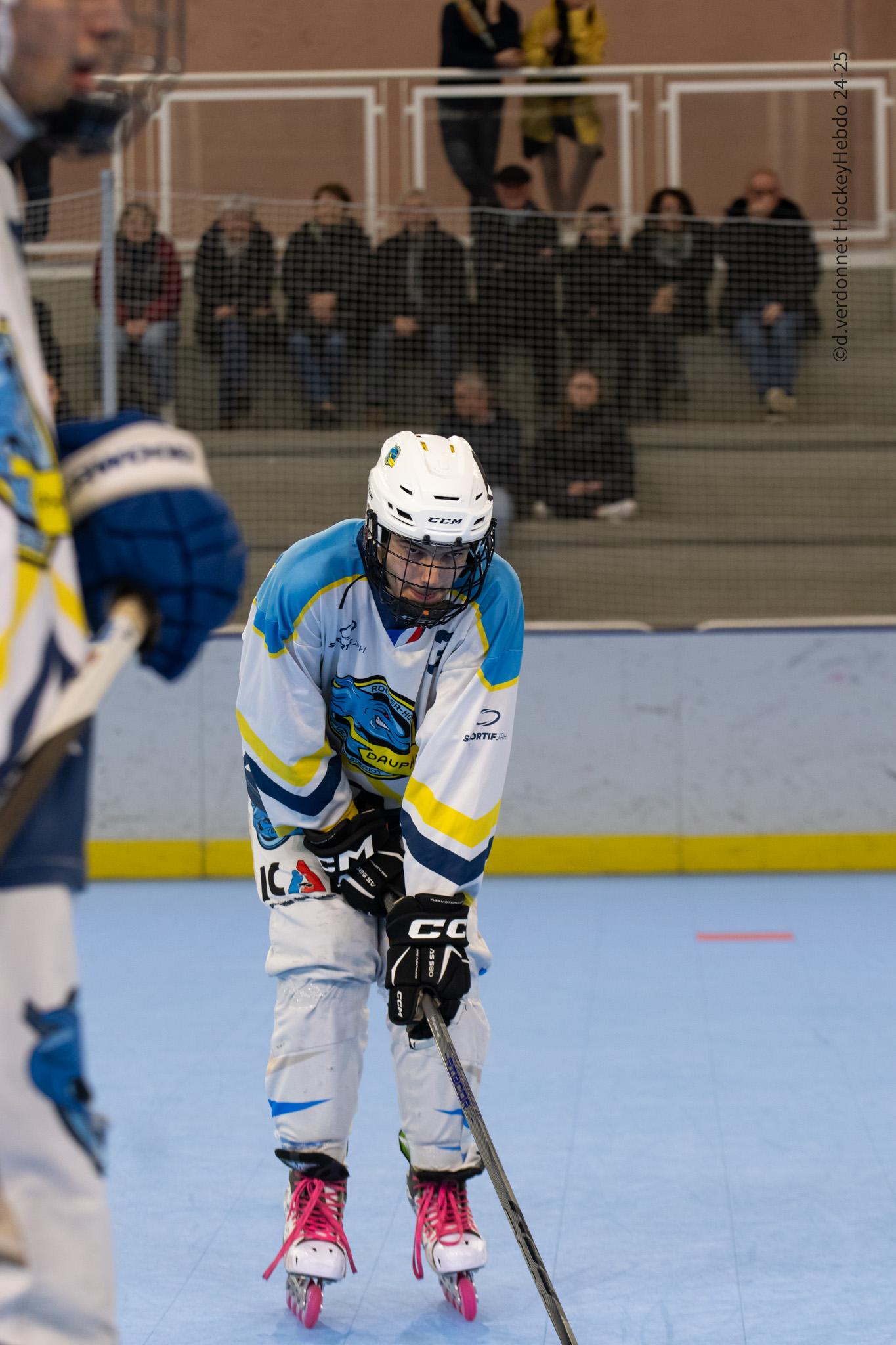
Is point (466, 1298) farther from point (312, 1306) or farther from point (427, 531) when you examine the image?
point (427, 531)

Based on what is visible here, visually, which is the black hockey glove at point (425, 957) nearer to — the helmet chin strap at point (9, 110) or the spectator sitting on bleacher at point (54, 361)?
the helmet chin strap at point (9, 110)

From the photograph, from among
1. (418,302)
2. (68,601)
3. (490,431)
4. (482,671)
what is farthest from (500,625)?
(418,302)

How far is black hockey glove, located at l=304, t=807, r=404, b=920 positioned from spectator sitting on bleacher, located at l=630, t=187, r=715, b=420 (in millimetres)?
4751

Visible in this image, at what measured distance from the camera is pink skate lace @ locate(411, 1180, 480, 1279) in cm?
268

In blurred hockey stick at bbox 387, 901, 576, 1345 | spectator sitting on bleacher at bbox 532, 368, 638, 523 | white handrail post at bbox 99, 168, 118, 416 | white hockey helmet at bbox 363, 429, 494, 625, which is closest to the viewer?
blurred hockey stick at bbox 387, 901, 576, 1345

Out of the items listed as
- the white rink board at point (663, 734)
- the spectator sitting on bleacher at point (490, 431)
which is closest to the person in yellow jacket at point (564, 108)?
the spectator sitting on bleacher at point (490, 431)

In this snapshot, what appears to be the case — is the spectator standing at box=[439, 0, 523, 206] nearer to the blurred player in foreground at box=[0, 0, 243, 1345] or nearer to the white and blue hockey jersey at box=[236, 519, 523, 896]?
the white and blue hockey jersey at box=[236, 519, 523, 896]

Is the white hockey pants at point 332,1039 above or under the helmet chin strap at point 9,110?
under

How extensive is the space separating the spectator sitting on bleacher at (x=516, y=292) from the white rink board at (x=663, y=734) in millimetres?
1489

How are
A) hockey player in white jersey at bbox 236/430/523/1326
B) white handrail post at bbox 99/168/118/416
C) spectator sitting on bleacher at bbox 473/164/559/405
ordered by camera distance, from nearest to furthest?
1. hockey player in white jersey at bbox 236/430/523/1326
2. white handrail post at bbox 99/168/118/416
3. spectator sitting on bleacher at bbox 473/164/559/405

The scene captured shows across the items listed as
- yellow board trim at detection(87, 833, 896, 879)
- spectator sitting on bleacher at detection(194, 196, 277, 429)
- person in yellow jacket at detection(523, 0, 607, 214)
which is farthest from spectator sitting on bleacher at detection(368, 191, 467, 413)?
yellow board trim at detection(87, 833, 896, 879)

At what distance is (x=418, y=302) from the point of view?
7074 mm

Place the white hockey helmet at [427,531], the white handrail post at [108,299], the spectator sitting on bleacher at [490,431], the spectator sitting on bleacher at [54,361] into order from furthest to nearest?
the spectator sitting on bleacher at [490,431]
the white handrail post at [108,299]
the spectator sitting on bleacher at [54,361]
the white hockey helmet at [427,531]

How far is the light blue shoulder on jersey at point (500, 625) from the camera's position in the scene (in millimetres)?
2689
